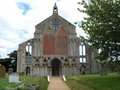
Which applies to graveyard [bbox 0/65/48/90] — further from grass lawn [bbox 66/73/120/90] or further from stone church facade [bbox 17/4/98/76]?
stone church facade [bbox 17/4/98/76]

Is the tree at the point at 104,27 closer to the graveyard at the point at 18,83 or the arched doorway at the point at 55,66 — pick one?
the graveyard at the point at 18,83

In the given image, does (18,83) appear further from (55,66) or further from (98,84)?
(55,66)

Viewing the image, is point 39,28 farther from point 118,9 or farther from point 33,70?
point 118,9

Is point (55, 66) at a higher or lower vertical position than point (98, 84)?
higher

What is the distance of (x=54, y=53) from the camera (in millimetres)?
64250

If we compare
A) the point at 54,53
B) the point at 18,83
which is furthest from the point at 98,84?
the point at 54,53

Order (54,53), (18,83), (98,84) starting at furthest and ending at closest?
(54,53) → (18,83) → (98,84)

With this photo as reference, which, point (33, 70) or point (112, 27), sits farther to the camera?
point (33, 70)

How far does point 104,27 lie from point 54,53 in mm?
37993

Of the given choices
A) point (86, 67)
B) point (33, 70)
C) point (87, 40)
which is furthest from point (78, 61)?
point (87, 40)

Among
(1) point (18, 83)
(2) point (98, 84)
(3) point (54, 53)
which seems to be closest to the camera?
(2) point (98, 84)

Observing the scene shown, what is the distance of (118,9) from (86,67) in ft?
130

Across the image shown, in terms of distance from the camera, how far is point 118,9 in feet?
84.9

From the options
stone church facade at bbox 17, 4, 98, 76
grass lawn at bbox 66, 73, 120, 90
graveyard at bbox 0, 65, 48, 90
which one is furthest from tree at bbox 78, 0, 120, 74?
stone church facade at bbox 17, 4, 98, 76
